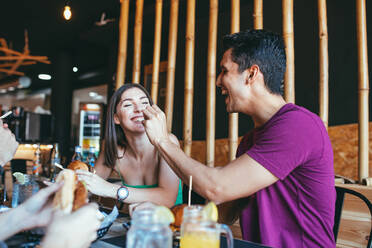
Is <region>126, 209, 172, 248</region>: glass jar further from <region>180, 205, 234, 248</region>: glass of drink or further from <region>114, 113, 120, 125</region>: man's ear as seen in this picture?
<region>114, 113, 120, 125</region>: man's ear

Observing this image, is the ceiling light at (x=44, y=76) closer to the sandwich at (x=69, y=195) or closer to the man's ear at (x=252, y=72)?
the man's ear at (x=252, y=72)

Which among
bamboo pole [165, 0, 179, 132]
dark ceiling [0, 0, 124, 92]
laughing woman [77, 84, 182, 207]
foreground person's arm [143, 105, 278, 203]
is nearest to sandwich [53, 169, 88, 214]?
foreground person's arm [143, 105, 278, 203]

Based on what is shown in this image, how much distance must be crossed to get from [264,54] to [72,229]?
1.12 m

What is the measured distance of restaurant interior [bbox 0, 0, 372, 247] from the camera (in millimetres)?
2049

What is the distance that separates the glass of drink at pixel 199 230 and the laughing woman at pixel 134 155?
0.92 metres

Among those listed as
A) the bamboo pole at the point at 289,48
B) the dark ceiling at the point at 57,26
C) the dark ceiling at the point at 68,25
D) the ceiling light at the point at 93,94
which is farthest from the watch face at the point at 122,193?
the ceiling light at the point at 93,94

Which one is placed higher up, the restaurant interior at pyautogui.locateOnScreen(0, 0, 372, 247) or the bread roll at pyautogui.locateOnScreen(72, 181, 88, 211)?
the restaurant interior at pyautogui.locateOnScreen(0, 0, 372, 247)

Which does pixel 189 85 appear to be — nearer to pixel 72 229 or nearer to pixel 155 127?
pixel 155 127

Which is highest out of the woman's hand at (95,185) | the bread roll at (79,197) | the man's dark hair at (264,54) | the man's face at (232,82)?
the man's dark hair at (264,54)

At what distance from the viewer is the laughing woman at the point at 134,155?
6.04 ft

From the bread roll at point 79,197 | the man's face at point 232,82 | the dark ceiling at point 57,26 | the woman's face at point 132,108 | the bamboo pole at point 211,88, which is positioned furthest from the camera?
the dark ceiling at point 57,26

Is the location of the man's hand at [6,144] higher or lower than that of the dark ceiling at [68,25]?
lower

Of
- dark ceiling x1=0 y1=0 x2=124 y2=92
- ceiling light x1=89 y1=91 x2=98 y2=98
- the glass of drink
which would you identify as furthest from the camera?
ceiling light x1=89 y1=91 x2=98 y2=98

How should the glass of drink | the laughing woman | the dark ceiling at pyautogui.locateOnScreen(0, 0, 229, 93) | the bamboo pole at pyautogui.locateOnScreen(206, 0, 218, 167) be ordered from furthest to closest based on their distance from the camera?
the dark ceiling at pyautogui.locateOnScreen(0, 0, 229, 93) < the bamboo pole at pyautogui.locateOnScreen(206, 0, 218, 167) < the laughing woman < the glass of drink
